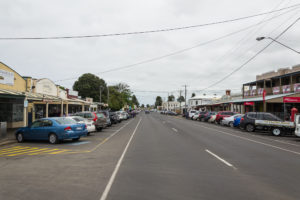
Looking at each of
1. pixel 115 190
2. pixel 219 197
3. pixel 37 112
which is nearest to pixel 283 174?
pixel 219 197

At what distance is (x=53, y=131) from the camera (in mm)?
12977

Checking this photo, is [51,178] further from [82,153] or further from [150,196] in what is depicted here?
[82,153]

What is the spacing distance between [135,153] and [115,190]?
14.8ft

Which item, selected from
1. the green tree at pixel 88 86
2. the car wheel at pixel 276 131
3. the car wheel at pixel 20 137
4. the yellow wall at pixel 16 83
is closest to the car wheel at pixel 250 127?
the car wheel at pixel 276 131

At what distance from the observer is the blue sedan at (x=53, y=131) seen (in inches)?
506

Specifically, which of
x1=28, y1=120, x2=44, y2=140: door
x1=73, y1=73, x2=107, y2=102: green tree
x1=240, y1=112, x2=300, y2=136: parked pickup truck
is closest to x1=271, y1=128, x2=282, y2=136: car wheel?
x1=240, y1=112, x2=300, y2=136: parked pickup truck

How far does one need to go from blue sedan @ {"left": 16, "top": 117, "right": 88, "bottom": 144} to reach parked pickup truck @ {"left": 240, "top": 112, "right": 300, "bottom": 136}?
1449 centimetres

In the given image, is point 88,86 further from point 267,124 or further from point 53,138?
point 53,138

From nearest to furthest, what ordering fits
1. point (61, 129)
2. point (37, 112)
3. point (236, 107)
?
point (61, 129) < point (37, 112) < point (236, 107)

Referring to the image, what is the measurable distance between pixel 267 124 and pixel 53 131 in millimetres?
16187

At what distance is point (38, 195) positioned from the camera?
16.4 ft

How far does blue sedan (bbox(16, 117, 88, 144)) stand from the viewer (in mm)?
12859

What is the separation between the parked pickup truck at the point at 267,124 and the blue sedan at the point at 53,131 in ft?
47.5

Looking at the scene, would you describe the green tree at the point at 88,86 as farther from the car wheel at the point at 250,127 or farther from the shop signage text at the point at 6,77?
the car wheel at the point at 250,127
